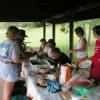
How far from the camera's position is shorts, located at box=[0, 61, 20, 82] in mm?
3832

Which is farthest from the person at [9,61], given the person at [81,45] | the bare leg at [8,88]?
the person at [81,45]

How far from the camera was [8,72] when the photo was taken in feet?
12.6

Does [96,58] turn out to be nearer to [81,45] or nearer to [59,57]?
[59,57]

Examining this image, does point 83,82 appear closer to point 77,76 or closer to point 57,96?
point 77,76

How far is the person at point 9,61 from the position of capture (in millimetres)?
3730

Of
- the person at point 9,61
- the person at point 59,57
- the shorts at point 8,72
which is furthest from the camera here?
the person at point 59,57

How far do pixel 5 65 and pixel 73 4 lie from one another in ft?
8.80

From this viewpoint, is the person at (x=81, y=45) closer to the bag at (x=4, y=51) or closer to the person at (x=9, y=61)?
the person at (x=9, y=61)

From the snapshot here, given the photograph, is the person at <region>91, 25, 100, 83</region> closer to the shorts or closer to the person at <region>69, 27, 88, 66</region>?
the shorts

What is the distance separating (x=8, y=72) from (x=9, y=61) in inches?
6.4

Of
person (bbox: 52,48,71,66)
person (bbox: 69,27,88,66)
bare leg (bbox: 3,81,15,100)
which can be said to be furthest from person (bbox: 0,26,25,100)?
person (bbox: 69,27,88,66)

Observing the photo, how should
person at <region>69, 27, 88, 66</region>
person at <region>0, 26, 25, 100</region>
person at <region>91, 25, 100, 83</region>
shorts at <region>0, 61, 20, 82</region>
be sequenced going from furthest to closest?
person at <region>69, 27, 88, 66</region> → shorts at <region>0, 61, 20, 82</region> → person at <region>0, 26, 25, 100</region> → person at <region>91, 25, 100, 83</region>

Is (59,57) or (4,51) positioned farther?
(59,57)

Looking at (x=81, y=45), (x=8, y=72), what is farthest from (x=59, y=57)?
(x=8, y=72)
